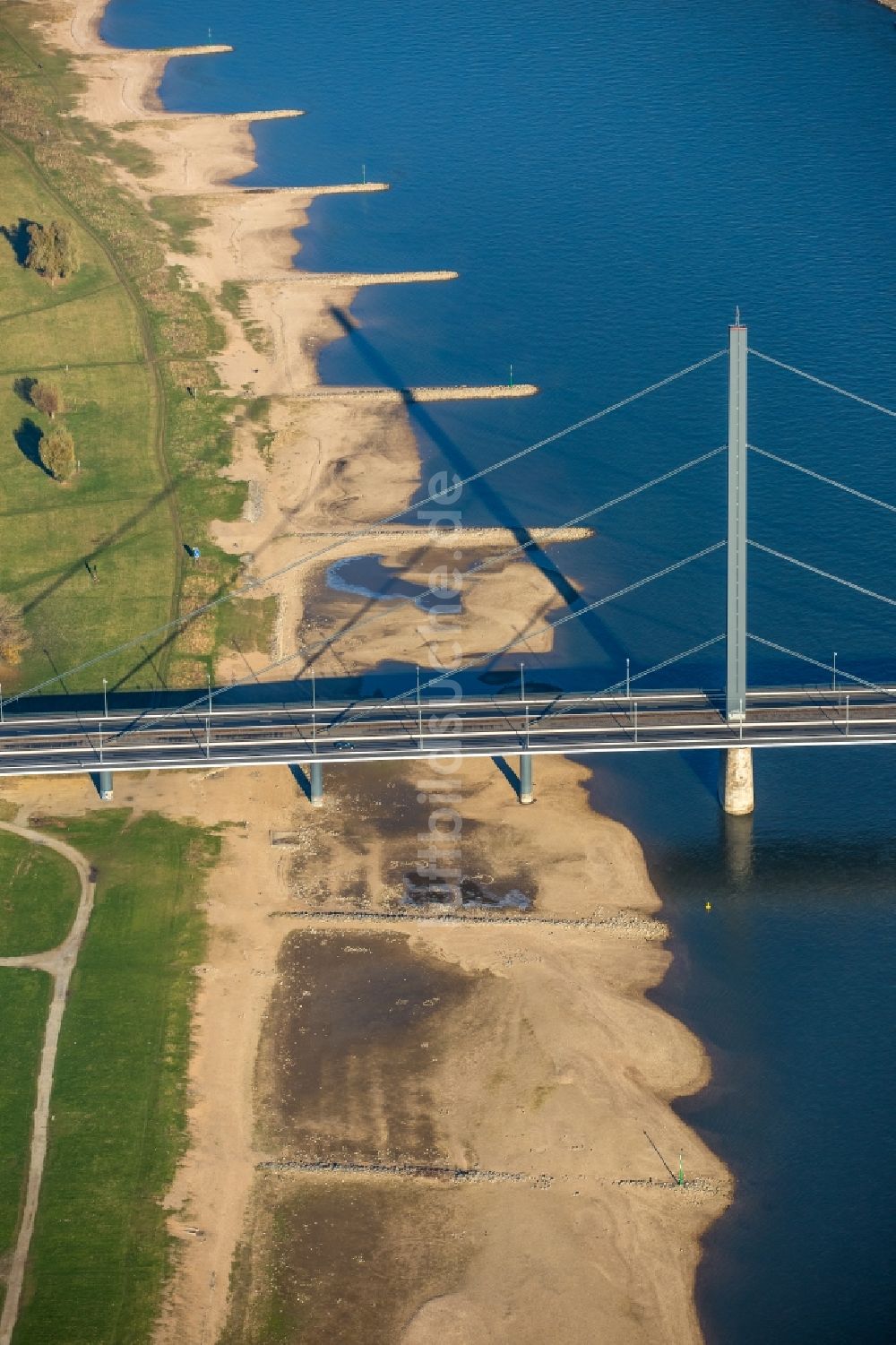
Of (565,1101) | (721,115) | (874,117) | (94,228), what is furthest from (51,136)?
(565,1101)

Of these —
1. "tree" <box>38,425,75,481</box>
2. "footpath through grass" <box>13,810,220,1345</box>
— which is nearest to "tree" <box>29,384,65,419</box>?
"tree" <box>38,425,75,481</box>

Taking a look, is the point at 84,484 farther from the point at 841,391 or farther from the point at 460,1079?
the point at 460,1079

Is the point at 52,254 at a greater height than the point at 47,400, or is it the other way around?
the point at 52,254

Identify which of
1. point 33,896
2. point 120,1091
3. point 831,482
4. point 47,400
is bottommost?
point 120,1091

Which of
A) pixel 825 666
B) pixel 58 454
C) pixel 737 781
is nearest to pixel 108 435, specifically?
pixel 58 454

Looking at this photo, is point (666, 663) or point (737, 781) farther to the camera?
point (666, 663)

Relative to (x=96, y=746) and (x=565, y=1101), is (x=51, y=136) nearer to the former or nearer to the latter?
(x=96, y=746)
